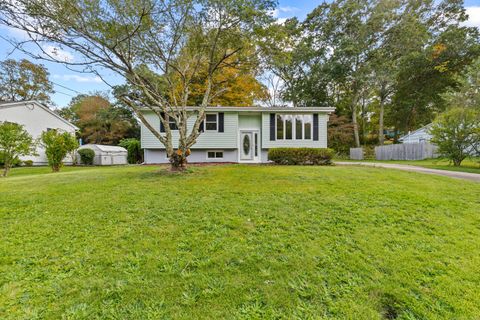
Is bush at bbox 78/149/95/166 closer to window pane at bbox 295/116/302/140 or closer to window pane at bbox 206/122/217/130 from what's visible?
window pane at bbox 206/122/217/130

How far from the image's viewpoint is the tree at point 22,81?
72.3 feet

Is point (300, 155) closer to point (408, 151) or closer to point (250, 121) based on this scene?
point (250, 121)

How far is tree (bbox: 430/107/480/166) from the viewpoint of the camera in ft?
33.1

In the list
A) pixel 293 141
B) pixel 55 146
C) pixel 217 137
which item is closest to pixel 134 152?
pixel 55 146

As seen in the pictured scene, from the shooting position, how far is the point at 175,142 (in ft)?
42.7

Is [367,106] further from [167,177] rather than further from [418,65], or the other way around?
[167,177]

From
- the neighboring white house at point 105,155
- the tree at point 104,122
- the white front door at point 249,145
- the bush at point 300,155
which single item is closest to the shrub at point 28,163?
the neighboring white house at point 105,155

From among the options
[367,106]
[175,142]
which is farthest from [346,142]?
[175,142]

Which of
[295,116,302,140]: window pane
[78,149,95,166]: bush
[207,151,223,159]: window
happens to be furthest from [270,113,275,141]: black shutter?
[78,149,95,166]: bush

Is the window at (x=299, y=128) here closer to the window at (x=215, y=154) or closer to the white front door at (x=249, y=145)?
the white front door at (x=249, y=145)

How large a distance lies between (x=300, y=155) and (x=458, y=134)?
769cm

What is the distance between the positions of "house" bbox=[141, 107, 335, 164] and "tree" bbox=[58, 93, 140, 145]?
52.5ft

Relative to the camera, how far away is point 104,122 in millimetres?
25906

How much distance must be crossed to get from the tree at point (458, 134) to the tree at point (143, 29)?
34.4 feet
